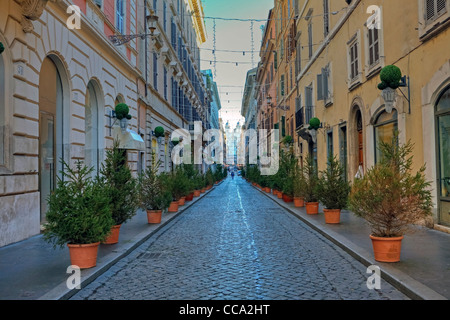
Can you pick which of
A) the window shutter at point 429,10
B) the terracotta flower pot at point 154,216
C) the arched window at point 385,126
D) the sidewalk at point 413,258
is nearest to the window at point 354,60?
the arched window at point 385,126

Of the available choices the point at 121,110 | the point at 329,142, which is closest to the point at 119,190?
the point at 121,110

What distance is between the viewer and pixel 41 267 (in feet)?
20.8

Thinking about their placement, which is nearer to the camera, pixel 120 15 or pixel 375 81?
pixel 375 81

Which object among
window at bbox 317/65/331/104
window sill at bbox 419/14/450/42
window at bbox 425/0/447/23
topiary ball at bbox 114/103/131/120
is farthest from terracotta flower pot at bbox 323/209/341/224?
window at bbox 317/65/331/104

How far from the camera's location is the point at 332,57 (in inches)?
709

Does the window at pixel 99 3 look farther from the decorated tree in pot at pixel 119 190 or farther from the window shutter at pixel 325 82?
the window shutter at pixel 325 82

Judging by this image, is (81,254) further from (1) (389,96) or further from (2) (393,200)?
(1) (389,96)

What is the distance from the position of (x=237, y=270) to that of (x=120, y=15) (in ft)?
45.4

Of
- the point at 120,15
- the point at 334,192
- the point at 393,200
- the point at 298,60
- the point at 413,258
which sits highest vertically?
the point at 298,60

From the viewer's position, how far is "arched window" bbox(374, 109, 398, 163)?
473 inches

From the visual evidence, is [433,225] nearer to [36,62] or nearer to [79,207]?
[79,207]

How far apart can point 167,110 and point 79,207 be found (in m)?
21.9

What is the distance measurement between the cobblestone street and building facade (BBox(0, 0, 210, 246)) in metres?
2.90
